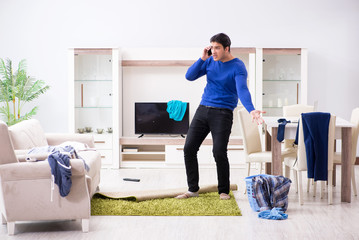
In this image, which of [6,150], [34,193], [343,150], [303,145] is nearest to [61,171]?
[34,193]

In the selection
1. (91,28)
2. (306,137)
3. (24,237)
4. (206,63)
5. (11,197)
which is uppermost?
(91,28)

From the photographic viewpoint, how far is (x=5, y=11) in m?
7.22

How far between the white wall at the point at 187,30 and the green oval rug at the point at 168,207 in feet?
9.79

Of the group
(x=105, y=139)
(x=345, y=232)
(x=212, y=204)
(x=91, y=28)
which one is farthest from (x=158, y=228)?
(x=91, y=28)

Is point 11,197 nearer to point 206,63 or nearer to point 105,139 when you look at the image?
point 206,63

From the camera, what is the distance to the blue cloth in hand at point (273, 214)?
159 inches

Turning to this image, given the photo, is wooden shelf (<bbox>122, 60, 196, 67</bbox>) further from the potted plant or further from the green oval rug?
the green oval rug

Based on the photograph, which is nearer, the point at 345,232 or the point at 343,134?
the point at 345,232

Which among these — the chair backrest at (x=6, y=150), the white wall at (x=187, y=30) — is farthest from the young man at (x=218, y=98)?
the white wall at (x=187, y=30)

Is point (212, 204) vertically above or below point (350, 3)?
below

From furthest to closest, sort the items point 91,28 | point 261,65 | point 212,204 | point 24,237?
point 91,28 < point 261,65 < point 212,204 < point 24,237

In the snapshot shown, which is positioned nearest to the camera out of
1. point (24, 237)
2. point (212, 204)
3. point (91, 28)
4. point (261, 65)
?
point (24, 237)

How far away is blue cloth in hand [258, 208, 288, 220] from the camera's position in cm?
404

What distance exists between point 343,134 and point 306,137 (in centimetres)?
45
